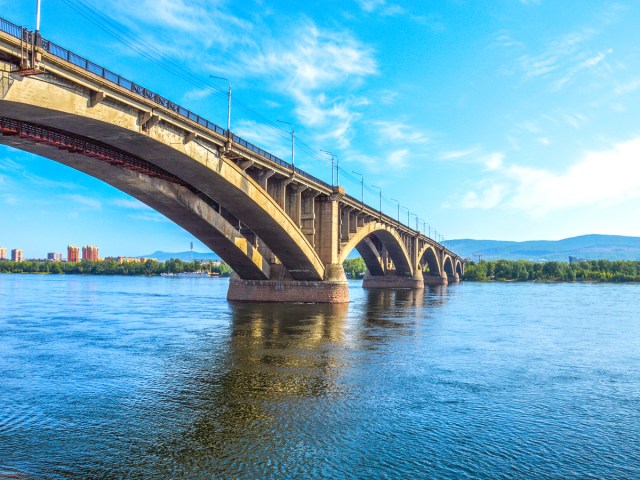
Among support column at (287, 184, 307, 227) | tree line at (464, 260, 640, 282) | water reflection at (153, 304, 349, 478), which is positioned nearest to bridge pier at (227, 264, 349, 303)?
support column at (287, 184, 307, 227)

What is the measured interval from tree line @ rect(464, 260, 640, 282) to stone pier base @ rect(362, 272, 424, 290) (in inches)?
3247

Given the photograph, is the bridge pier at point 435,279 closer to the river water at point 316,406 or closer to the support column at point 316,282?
the support column at point 316,282

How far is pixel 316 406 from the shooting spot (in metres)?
14.5

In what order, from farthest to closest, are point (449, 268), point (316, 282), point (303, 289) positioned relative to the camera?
point (449, 268)
point (303, 289)
point (316, 282)

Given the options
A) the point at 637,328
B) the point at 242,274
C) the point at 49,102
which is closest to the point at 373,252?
the point at 242,274

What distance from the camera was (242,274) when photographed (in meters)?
55.1

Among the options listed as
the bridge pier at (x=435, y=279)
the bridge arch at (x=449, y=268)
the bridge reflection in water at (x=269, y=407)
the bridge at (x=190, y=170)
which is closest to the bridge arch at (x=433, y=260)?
the bridge pier at (x=435, y=279)

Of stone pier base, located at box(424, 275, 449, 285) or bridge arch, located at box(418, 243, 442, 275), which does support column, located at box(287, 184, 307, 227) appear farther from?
stone pier base, located at box(424, 275, 449, 285)

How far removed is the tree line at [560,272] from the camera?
158 meters

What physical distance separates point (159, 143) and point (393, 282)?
7845 cm

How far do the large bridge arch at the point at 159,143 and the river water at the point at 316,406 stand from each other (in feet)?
37.1

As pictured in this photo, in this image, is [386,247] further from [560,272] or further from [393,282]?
[560,272]

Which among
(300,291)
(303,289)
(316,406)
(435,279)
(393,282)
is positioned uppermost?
(435,279)

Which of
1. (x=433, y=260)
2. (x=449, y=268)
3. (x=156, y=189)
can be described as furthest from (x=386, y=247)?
(x=449, y=268)
